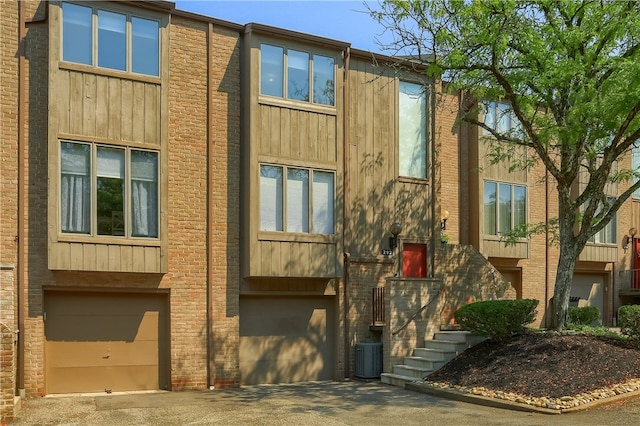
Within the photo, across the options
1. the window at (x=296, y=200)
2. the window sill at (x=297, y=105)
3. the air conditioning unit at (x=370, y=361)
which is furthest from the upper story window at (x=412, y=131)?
the air conditioning unit at (x=370, y=361)

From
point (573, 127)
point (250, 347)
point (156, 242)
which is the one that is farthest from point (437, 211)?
point (156, 242)

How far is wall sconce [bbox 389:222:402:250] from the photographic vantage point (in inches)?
667

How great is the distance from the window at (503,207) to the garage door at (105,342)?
405 inches

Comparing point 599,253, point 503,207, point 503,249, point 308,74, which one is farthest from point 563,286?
point 599,253

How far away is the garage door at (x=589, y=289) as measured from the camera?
23477mm

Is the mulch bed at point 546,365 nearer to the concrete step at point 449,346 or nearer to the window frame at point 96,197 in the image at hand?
the concrete step at point 449,346

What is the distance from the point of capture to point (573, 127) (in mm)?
14289

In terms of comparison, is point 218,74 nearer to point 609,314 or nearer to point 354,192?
point 354,192

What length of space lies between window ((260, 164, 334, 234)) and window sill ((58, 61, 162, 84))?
298 cm

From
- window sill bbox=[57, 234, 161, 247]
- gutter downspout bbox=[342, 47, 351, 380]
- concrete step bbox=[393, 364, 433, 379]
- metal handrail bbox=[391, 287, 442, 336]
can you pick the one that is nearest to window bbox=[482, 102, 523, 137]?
gutter downspout bbox=[342, 47, 351, 380]

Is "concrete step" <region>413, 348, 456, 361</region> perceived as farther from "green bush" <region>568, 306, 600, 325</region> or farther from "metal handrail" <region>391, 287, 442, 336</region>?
"green bush" <region>568, 306, 600, 325</region>

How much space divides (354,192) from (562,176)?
15.6ft

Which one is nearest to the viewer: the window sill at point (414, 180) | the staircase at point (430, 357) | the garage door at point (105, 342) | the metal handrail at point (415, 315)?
the garage door at point (105, 342)

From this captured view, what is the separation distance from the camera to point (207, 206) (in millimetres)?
15023
